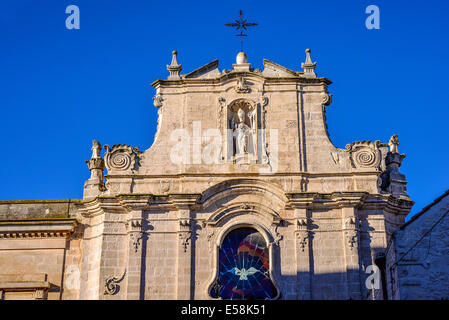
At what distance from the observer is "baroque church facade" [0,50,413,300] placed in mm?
23094

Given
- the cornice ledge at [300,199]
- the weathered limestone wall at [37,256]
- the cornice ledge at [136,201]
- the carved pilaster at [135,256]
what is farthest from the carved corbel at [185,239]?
the weathered limestone wall at [37,256]

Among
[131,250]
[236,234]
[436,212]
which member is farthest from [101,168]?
[436,212]

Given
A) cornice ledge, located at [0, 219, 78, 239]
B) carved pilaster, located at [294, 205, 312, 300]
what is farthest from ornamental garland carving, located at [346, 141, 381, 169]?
cornice ledge, located at [0, 219, 78, 239]

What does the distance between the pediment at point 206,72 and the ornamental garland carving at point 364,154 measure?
5.09m

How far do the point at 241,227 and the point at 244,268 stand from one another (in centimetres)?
128

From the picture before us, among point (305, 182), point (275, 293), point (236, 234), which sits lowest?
point (275, 293)

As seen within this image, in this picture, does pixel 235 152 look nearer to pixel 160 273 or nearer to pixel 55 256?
pixel 160 273

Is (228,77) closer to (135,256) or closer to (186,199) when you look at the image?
(186,199)

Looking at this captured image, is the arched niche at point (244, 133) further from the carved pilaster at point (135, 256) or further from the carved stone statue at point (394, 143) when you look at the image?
the carved stone statue at point (394, 143)

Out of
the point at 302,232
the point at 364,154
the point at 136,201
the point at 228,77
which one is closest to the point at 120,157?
the point at 136,201

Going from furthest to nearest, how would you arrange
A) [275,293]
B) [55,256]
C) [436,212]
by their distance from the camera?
[55,256] → [275,293] → [436,212]

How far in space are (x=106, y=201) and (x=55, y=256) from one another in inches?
95.3

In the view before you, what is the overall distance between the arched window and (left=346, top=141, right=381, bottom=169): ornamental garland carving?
154 inches

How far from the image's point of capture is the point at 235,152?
25.0 m
